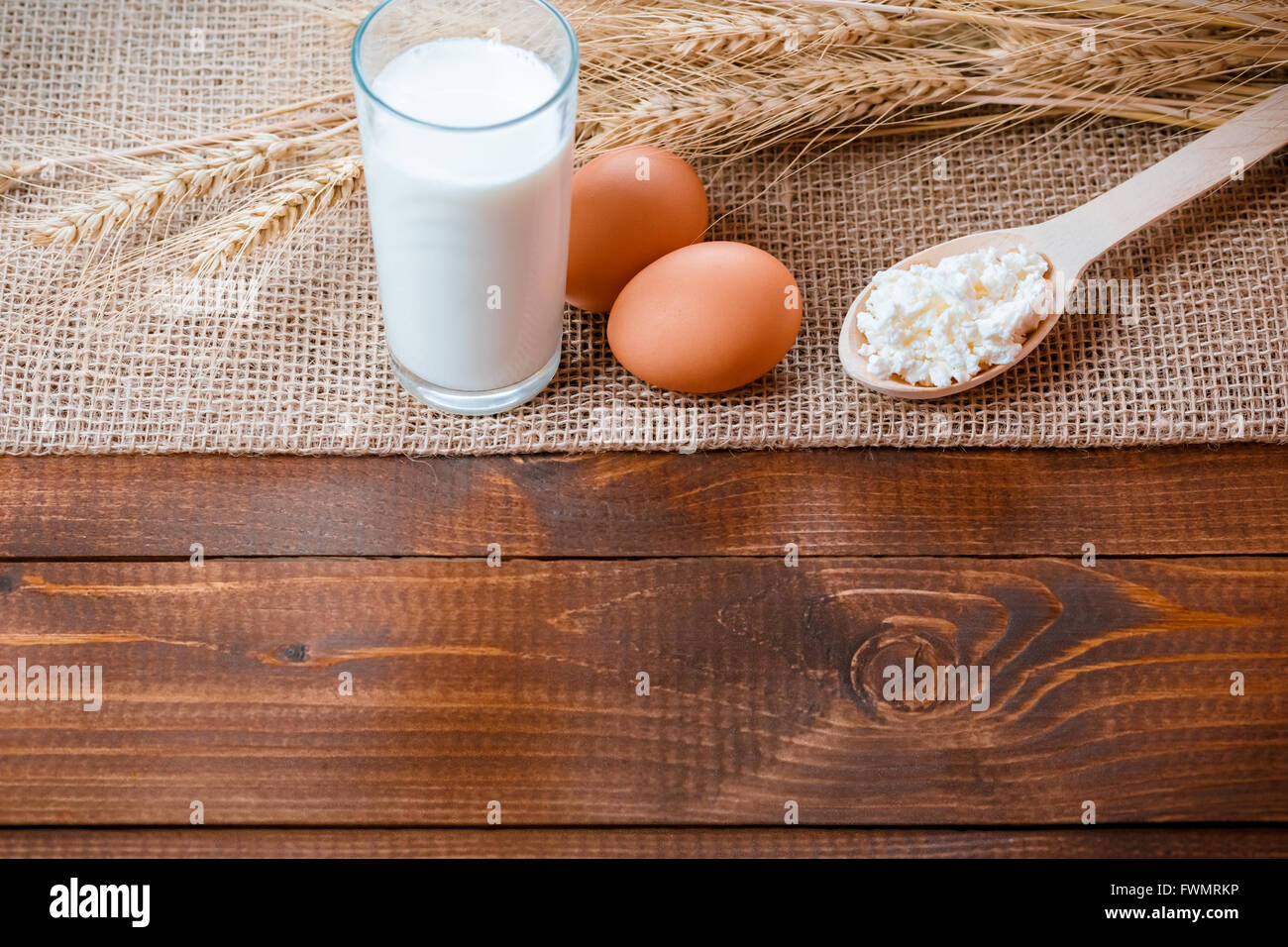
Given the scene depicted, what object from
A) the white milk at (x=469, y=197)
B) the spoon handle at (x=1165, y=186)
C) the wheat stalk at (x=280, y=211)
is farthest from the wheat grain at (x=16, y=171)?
the spoon handle at (x=1165, y=186)

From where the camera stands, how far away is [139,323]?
0.93m

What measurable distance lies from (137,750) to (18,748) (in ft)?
0.27

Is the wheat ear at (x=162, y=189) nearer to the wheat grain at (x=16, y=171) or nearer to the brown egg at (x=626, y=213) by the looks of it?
the wheat grain at (x=16, y=171)

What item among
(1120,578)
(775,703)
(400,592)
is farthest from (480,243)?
(1120,578)

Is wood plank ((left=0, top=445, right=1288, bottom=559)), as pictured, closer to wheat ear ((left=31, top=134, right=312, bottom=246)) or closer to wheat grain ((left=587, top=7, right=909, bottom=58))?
wheat ear ((left=31, top=134, right=312, bottom=246))

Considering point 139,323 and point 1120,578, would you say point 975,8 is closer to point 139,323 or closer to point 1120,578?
point 1120,578

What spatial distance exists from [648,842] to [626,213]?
477 mm

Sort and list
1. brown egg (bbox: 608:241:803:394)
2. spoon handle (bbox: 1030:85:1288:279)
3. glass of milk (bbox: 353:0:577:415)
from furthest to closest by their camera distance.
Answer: spoon handle (bbox: 1030:85:1288:279) < brown egg (bbox: 608:241:803:394) < glass of milk (bbox: 353:0:577:415)

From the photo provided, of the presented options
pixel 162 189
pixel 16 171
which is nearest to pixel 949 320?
pixel 162 189

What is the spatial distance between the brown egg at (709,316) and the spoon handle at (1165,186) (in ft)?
0.84

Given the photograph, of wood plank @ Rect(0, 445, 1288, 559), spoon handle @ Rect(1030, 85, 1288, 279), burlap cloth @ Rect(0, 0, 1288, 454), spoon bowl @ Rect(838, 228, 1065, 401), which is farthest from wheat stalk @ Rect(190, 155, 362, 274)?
spoon handle @ Rect(1030, 85, 1288, 279)

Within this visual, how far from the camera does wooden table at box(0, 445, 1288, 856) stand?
2.54 ft

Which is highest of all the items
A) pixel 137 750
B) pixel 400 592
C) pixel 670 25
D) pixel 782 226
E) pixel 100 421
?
pixel 670 25

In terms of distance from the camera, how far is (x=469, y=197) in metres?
0.71
